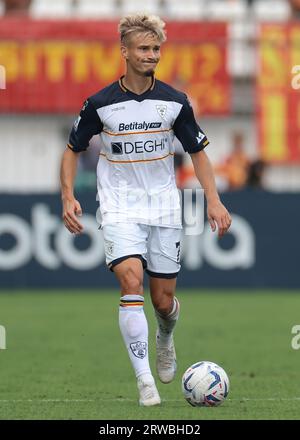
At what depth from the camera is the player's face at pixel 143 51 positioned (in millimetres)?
8586

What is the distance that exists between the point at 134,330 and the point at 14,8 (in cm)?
1485

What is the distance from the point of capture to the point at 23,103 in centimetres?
2147

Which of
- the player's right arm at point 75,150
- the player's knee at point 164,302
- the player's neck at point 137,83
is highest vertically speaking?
the player's neck at point 137,83

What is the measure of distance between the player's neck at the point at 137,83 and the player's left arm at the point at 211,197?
0.58 m

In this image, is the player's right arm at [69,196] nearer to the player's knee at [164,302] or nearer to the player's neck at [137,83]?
the player's neck at [137,83]

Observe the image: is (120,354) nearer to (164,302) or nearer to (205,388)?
(164,302)

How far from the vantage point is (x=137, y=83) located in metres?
8.82


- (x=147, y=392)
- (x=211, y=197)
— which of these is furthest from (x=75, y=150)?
(x=147, y=392)

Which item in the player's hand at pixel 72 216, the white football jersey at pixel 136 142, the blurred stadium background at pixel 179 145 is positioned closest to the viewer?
the player's hand at pixel 72 216

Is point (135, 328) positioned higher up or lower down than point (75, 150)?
lower down

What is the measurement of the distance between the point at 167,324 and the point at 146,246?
71 centimetres

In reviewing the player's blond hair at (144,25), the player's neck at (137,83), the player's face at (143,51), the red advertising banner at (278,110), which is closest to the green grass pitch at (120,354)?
the player's neck at (137,83)

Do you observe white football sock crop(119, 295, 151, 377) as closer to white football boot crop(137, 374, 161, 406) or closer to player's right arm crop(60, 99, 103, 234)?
white football boot crop(137, 374, 161, 406)

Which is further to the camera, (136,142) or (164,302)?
(164,302)
